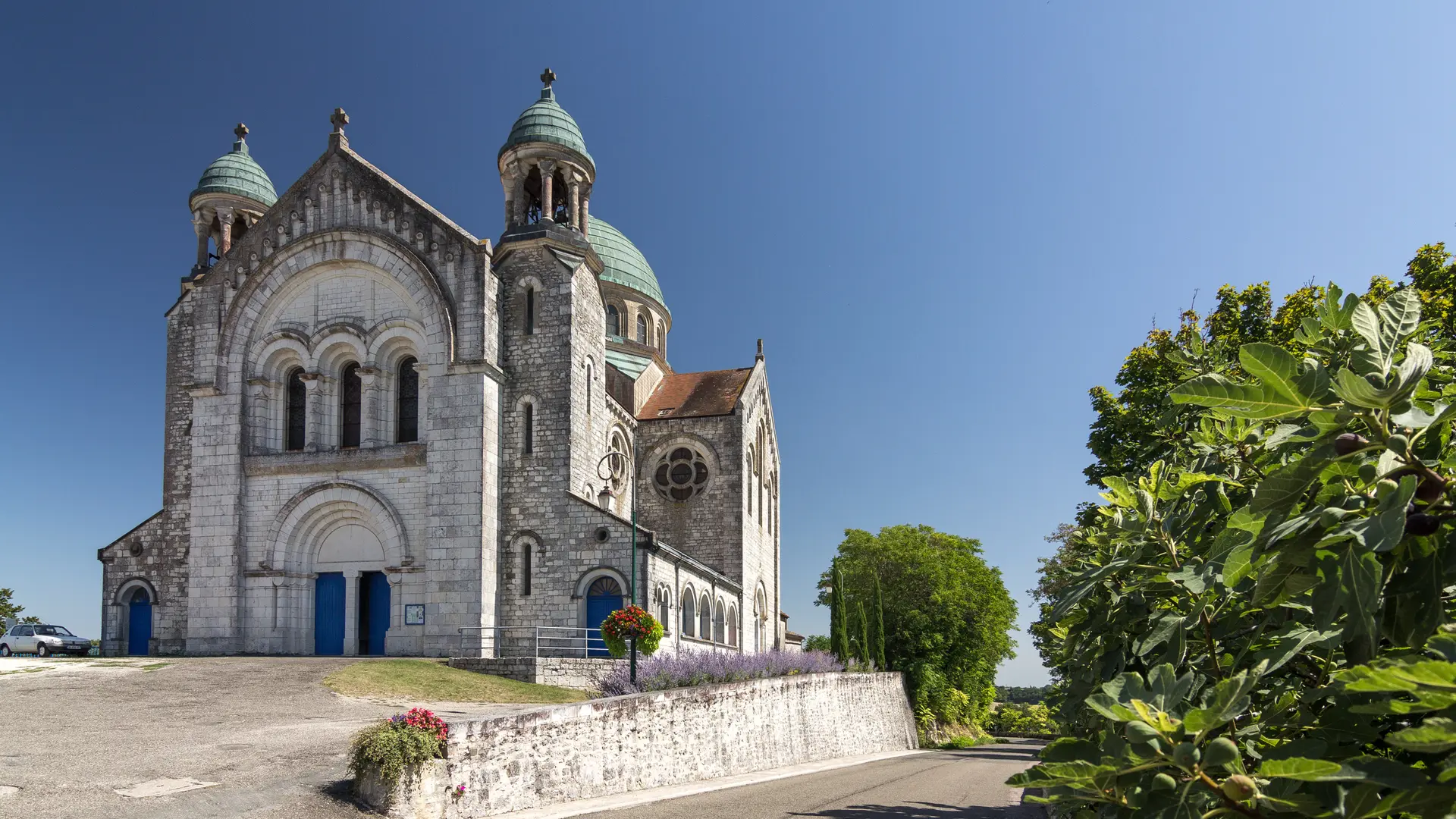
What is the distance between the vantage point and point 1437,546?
2.35m

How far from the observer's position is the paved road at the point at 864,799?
46.4 feet

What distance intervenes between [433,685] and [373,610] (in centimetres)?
944

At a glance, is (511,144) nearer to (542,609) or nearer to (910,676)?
(542,609)

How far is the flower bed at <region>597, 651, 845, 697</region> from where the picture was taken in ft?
66.1

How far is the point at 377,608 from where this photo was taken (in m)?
28.8

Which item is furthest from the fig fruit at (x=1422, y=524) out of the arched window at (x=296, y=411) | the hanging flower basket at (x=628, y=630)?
the arched window at (x=296, y=411)

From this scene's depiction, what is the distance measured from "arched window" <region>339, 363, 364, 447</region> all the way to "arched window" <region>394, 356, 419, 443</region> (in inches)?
45.9

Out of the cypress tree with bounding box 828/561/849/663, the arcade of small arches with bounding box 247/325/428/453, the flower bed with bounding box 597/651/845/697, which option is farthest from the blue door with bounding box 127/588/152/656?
the cypress tree with bounding box 828/561/849/663

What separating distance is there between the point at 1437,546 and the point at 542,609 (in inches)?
1062

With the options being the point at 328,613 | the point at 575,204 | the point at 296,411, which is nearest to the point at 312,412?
the point at 296,411

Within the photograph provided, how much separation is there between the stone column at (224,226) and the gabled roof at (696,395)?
1575 centimetres

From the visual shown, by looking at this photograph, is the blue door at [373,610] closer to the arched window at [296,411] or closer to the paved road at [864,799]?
the arched window at [296,411]

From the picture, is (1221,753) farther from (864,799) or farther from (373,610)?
(373,610)

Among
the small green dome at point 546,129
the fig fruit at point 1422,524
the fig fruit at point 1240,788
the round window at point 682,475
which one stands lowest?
the fig fruit at point 1240,788
